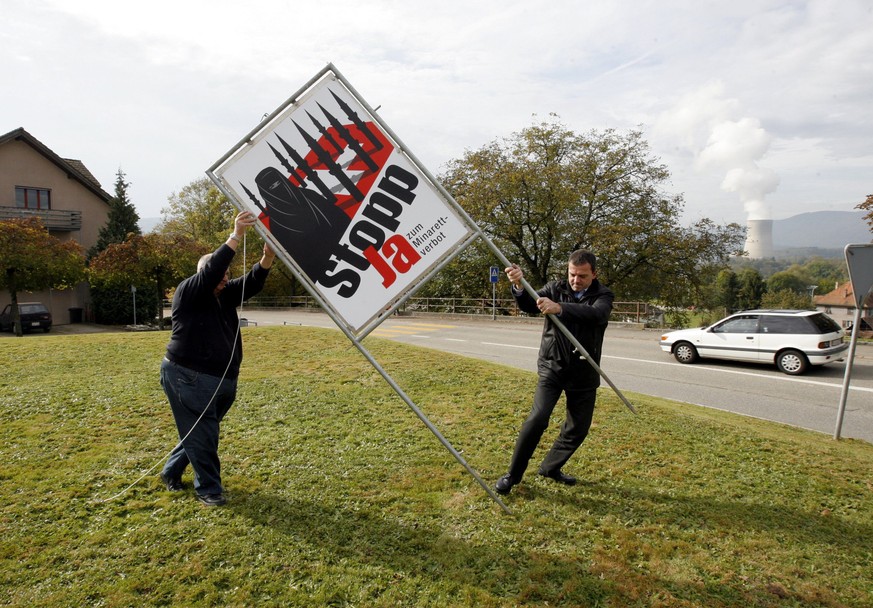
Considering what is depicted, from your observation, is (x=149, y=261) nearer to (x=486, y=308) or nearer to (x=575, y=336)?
(x=486, y=308)

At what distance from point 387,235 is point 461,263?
32404 millimetres

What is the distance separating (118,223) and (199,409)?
122ft

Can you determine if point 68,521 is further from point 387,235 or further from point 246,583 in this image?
point 387,235

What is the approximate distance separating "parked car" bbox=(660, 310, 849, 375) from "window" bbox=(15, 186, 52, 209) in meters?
35.7

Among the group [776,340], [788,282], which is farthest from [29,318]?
[788,282]

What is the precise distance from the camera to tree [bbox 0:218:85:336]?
76.2 ft

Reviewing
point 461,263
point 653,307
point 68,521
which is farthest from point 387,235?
point 461,263

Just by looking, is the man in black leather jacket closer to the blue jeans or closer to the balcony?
the blue jeans

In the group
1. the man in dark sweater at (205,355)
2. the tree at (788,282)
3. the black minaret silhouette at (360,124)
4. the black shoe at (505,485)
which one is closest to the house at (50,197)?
the man in dark sweater at (205,355)

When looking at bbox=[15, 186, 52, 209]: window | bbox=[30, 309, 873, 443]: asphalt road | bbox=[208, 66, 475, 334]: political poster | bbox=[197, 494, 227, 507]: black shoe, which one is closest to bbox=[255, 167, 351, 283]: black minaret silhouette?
bbox=[208, 66, 475, 334]: political poster

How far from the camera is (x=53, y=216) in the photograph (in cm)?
3159

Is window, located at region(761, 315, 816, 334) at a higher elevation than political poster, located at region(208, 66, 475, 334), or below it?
below

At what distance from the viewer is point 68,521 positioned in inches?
148

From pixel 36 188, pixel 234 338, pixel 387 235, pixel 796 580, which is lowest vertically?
pixel 796 580
